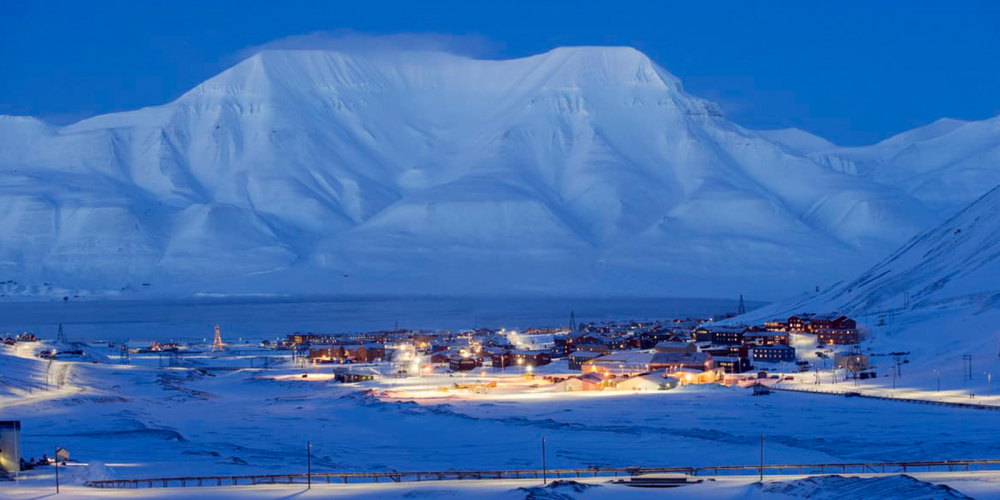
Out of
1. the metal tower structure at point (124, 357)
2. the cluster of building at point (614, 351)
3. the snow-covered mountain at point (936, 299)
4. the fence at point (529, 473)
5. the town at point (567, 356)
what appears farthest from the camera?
the metal tower structure at point (124, 357)

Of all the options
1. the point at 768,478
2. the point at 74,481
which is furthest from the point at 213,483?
the point at 768,478

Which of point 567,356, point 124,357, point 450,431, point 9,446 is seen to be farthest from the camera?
point 124,357

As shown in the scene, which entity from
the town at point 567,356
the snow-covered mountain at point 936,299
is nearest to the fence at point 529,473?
the snow-covered mountain at point 936,299

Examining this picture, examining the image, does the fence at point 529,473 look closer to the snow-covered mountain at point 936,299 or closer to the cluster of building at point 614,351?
the snow-covered mountain at point 936,299

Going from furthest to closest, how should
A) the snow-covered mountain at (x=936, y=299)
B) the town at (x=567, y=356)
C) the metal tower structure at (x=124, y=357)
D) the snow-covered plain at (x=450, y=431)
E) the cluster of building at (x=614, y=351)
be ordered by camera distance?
the metal tower structure at (x=124, y=357) → the snow-covered mountain at (x=936, y=299) → the cluster of building at (x=614, y=351) → the town at (x=567, y=356) → the snow-covered plain at (x=450, y=431)

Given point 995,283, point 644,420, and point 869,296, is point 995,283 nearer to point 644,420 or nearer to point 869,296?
point 869,296

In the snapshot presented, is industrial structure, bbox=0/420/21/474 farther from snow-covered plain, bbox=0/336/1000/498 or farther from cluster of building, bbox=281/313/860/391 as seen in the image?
cluster of building, bbox=281/313/860/391

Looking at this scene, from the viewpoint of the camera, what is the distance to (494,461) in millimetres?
39469

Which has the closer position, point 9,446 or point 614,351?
point 9,446

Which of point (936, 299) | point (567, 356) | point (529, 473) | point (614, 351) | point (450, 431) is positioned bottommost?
point (529, 473)

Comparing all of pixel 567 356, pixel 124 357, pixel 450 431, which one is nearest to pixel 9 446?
pixel 450 431

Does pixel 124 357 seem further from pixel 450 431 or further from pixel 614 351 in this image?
pixel 450 431

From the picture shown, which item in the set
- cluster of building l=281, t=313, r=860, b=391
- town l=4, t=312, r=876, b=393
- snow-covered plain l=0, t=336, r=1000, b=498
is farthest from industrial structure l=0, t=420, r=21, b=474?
cluster of building l=281, t=313, r=860, b=391

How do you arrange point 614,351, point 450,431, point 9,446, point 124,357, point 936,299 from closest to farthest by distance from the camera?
point 9,446
point 450,431
point 614,351
point 936,299
point 124,357
